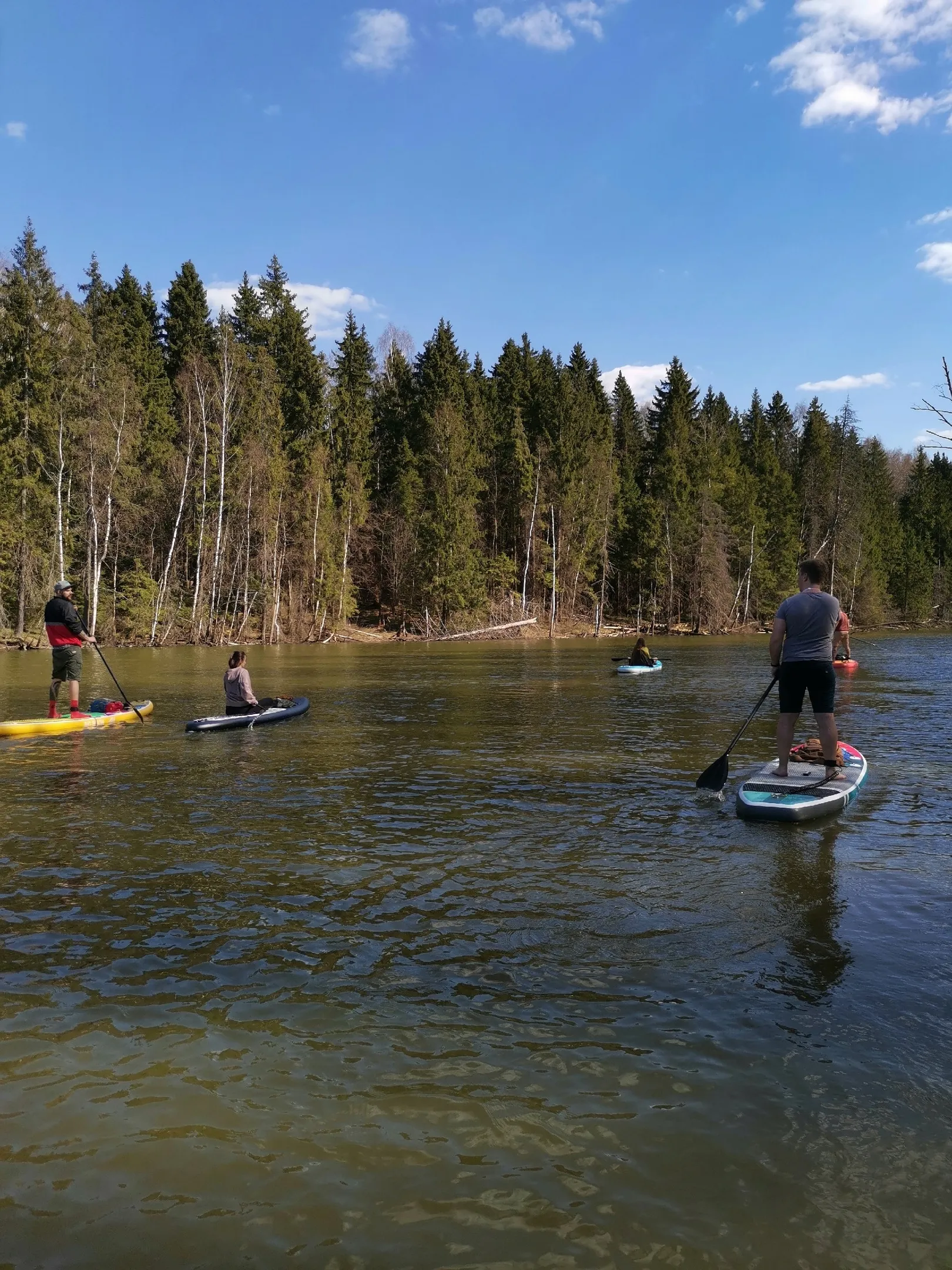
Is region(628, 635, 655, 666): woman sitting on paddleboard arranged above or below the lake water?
above

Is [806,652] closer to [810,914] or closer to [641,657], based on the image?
[810,914]

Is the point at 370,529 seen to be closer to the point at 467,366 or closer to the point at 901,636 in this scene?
the point at 467,366

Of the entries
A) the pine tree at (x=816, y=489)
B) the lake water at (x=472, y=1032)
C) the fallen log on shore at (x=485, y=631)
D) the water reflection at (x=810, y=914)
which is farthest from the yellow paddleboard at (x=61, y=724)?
the pine tree at (x=816, y=489)

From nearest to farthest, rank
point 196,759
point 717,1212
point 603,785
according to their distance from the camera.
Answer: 1. point 717,1212
2. point 603,785
3. point 196,759

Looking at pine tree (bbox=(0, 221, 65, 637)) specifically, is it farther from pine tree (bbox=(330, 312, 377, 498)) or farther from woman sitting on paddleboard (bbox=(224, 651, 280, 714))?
woman sitting on paddleboard (bbox=(224, 651, 280, 714))

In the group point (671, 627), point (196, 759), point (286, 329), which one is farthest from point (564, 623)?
point (196, 759)

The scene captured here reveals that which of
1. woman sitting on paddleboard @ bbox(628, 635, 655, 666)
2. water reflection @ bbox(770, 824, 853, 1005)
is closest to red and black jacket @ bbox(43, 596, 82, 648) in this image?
water reflection @ bbox(770, 824, 853, 1005)

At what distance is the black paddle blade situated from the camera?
10.0 meters

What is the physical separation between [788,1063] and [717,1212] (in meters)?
1.14

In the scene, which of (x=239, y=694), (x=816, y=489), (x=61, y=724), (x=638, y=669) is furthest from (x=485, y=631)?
(x=61, y=724)

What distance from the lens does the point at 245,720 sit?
52.1 ft

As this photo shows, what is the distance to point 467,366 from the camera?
241 feet

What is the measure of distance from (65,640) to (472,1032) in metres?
13.5

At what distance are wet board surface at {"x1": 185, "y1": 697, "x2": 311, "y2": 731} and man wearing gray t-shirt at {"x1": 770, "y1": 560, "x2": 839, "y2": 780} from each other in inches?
390
